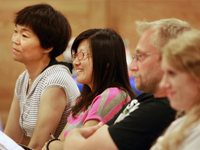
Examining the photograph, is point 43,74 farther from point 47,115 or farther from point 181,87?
point 181,87

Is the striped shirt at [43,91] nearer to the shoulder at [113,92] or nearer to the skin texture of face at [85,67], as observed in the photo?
the skin texture of face at [85,67]

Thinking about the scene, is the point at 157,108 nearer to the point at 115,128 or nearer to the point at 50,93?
the point at 115,128

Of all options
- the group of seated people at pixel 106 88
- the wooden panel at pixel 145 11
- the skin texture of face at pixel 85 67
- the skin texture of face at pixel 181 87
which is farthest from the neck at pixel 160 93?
the wooden panel at pixel 145 11

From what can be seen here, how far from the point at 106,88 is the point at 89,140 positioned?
56 cm

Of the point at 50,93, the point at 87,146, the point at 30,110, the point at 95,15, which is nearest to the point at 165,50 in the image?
the point at 87,146

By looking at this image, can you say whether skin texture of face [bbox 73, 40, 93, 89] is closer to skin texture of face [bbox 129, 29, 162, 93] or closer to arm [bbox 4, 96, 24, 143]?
skin texture of face [bbox 129, 29, 162, 93]

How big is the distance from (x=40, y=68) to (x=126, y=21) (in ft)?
8.78

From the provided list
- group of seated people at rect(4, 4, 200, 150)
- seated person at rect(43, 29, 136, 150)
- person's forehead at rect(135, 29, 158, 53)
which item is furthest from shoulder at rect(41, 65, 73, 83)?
person's forehead at rect(135, 29, 158, 53)

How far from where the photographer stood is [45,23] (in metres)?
2.09

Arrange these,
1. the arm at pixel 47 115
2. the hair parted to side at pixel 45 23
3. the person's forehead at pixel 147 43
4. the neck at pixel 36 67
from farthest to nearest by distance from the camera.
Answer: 1. the neck at pixel 36 67
2. the hair parted to side at pixel 45 23
3. the arm at pixel 47 115
4. the person's forehead at pixel 147 43

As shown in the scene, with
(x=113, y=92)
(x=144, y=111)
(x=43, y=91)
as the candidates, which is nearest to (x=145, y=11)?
(x=43, y=91)

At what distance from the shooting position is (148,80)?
121cm

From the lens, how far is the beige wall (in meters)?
4.49

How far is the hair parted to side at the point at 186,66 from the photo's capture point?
862 mm
